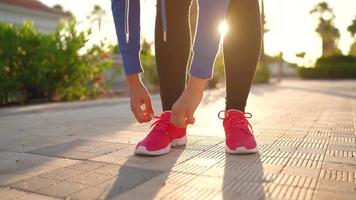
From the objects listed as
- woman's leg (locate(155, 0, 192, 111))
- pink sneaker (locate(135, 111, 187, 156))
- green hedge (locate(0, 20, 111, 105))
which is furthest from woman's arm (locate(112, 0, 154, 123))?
green hedge (locate(0, 20, 111, 105))

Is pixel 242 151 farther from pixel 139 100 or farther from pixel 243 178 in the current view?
pixel 139 100

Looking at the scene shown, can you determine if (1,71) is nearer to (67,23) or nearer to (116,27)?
(67,23)

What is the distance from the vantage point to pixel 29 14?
799 inches

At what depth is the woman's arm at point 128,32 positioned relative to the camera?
1.96 m

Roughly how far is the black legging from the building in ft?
58.6

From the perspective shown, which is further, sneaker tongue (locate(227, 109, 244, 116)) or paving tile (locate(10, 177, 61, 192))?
sneaker tongue (locate(227, 109, 244, 116))

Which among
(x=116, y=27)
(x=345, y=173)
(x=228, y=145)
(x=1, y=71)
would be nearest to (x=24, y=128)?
(x=116, y=27)

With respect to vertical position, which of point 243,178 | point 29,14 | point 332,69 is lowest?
point 332,69

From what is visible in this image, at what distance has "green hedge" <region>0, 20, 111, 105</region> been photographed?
6.29 meters

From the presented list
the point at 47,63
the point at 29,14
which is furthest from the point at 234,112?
the point at 29,14

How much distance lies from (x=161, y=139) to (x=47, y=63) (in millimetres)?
5337

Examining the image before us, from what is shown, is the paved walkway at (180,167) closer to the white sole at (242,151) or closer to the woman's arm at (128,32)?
the white sole at (242,151)

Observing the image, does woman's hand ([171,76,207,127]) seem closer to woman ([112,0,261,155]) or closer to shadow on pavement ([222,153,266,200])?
woman ([112,0,261,155])

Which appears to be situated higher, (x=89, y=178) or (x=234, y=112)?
(x=234, y=112)
